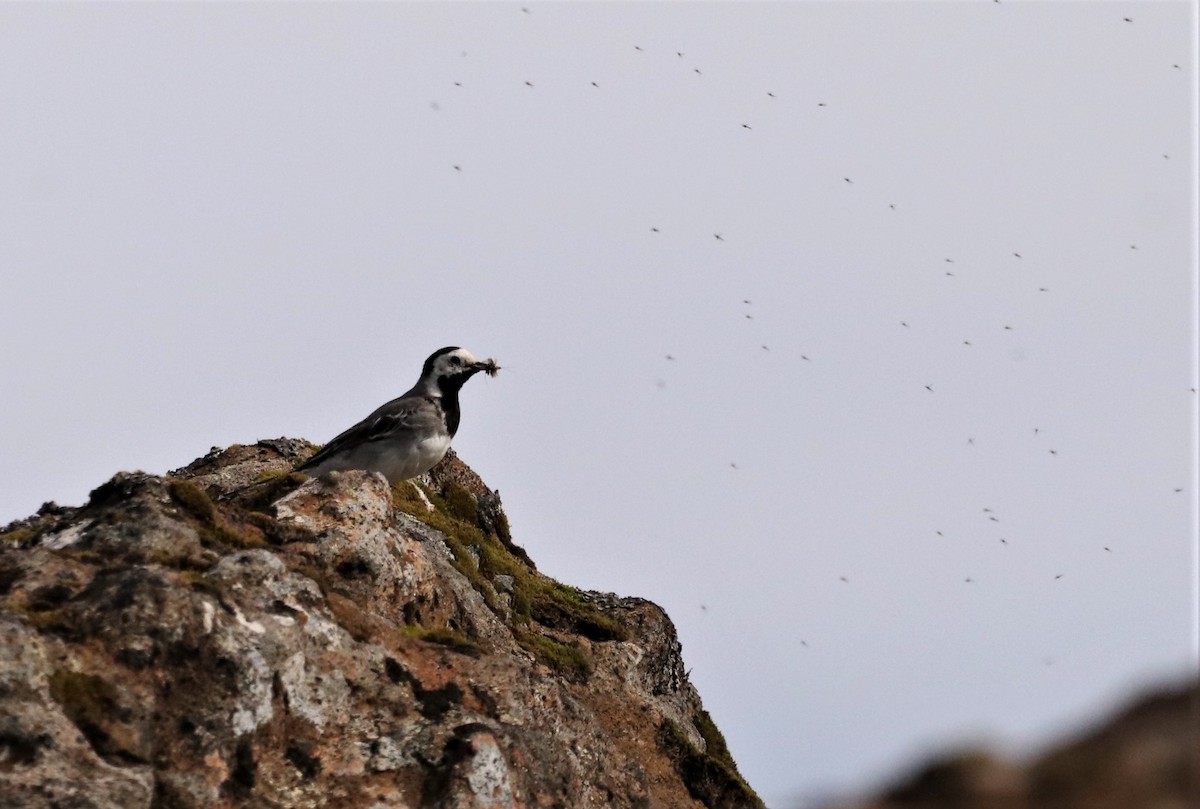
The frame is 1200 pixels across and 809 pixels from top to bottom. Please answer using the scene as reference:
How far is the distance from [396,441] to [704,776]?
712cm

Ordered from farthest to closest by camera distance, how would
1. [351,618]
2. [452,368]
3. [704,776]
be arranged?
[452,368]
[704,776]
[351,618]

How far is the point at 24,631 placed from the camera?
479 inches

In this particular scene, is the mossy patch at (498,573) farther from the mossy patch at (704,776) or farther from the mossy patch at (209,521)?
the mossy patch at (209,521)

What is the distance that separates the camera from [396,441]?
72.1 feet

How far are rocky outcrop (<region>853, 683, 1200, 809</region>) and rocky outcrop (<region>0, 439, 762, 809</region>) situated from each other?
8.10m

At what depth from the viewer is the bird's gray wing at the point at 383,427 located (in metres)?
22.1

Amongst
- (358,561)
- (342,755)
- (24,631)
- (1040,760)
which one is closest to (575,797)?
(342,755)

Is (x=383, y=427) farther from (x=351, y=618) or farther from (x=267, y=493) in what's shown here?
(x=351, y=618)

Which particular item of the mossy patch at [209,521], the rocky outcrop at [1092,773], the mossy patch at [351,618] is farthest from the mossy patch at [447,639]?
the rocky outcrop at [1092,773]

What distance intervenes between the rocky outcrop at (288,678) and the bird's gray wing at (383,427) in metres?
3.22

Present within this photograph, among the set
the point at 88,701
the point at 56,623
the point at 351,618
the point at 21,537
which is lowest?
the point at 88,701

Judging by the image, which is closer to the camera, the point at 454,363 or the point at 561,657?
the point at 561,657

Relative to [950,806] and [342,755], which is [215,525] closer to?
[342,755]

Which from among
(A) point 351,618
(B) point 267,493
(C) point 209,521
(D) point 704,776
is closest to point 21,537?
(C) point 209,521
